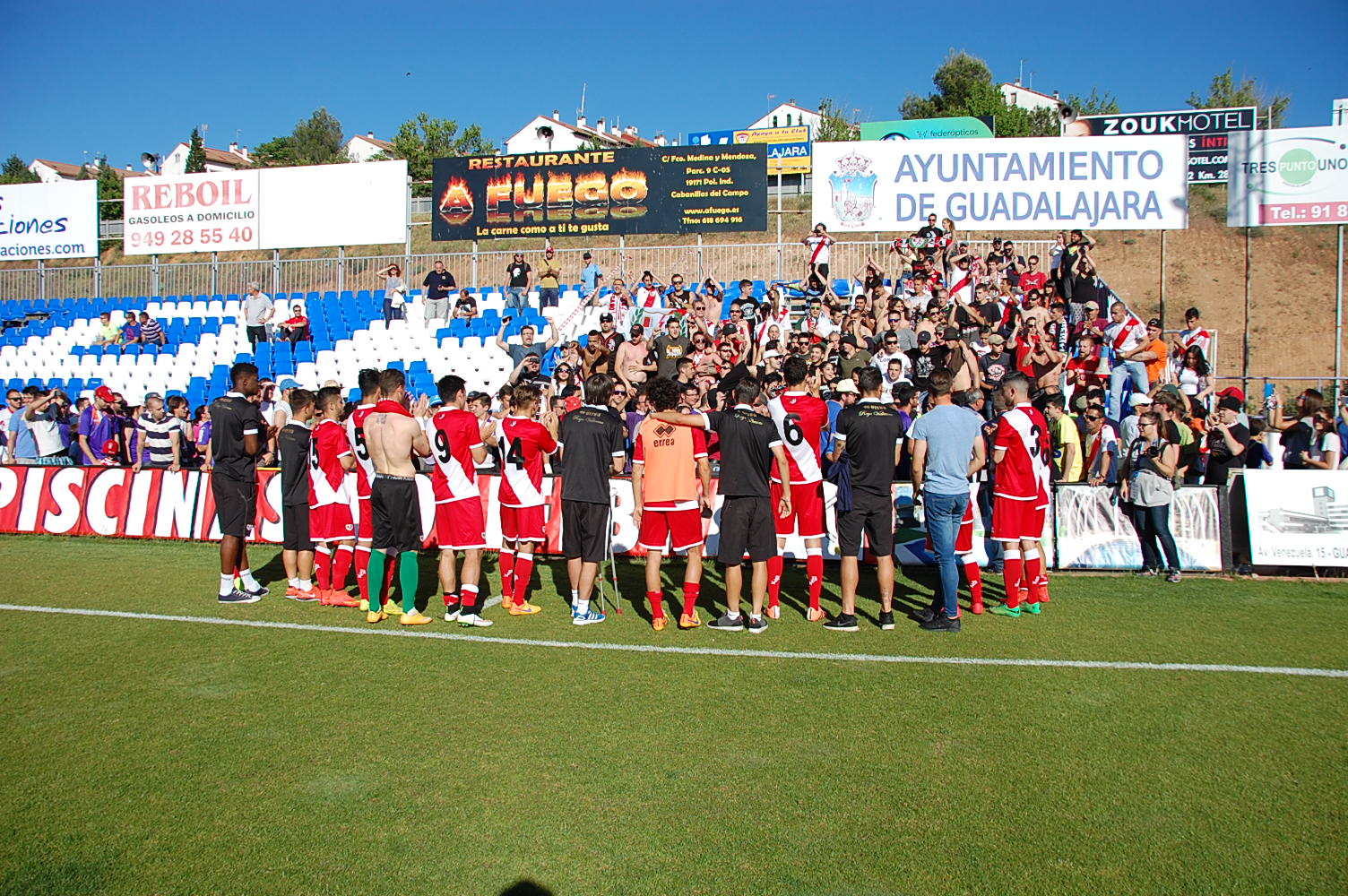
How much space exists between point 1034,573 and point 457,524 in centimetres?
488

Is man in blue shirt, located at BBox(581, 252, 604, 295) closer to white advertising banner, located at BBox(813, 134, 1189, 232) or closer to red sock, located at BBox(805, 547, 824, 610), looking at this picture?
white advertising banner, located at BBox(813, 134, 1189, 232)

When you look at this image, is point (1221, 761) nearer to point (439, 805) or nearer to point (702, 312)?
point (439, 805)

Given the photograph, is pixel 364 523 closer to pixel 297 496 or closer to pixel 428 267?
A: pixel 297 496

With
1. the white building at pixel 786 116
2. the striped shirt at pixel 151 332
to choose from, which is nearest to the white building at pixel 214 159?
the white building at pixel 786 116

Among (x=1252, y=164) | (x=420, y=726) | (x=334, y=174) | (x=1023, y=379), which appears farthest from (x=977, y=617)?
(x=334, y=174)

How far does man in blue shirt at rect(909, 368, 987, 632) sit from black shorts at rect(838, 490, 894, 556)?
361 millimetres

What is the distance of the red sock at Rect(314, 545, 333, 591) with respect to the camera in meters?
9.19

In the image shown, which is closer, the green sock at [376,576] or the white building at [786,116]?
the green sock at [376,576]

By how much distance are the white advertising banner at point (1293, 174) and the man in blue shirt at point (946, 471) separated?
45.2 feet

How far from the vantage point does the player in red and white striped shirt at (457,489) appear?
26.6 ft

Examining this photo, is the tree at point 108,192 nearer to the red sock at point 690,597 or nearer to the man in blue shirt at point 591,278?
the man in blue shirt at point 591,278

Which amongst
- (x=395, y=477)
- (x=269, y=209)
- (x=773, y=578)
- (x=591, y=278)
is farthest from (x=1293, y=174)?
(x=269, y=209)

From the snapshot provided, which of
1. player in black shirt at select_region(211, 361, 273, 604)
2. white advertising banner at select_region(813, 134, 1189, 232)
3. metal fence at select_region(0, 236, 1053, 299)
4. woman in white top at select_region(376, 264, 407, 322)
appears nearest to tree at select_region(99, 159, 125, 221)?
metal fence at select_region(0, 236, 1053, 299)

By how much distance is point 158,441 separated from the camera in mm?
12531
